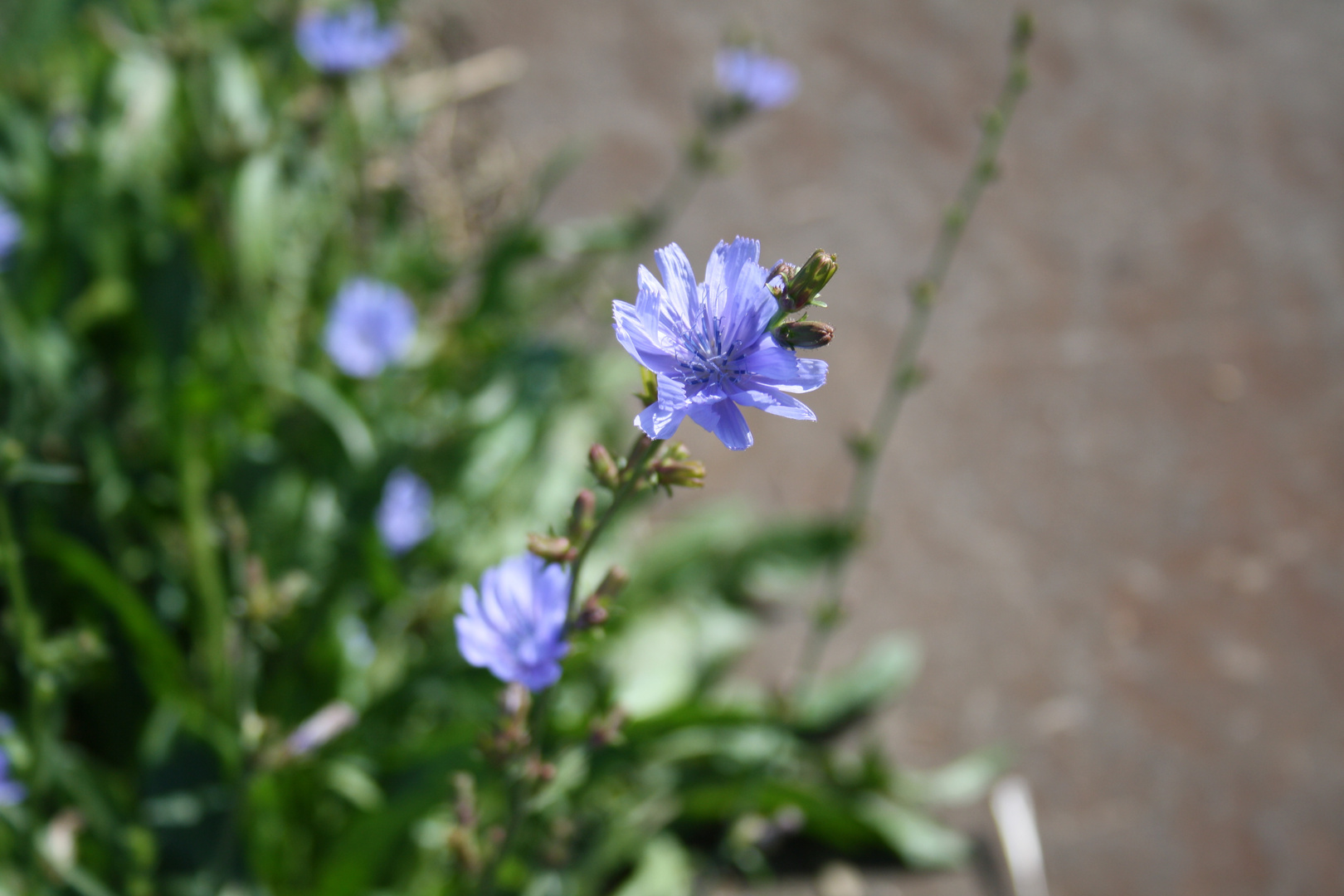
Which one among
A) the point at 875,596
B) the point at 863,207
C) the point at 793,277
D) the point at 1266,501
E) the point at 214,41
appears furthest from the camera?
the point at 863,207

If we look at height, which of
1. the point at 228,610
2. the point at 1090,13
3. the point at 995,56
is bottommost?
the point at 228,610

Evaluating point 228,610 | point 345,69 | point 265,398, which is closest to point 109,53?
point 345,69

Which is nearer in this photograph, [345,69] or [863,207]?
[345,69]

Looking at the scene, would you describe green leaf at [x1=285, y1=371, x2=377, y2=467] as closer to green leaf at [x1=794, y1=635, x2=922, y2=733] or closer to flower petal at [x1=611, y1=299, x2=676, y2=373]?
green leaf at [x1=794, y1=635, x2=922, y2=733]

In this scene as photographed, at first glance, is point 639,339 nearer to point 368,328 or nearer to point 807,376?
point 807,376

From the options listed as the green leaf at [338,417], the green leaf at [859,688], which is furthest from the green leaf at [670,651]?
the green leaf at [338,417]

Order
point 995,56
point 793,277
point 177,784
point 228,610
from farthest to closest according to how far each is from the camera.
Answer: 1. point 995,56
2. point 228,610
3. point 177,784
4. point 793,277

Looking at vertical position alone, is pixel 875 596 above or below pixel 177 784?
above

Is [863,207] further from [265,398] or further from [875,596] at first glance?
[265,398]
